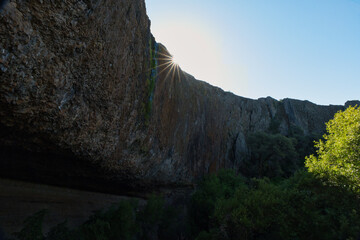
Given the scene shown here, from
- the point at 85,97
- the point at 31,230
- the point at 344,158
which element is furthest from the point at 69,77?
the point at 344,158

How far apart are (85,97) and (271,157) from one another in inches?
1442

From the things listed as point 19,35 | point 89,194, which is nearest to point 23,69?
point 19,35

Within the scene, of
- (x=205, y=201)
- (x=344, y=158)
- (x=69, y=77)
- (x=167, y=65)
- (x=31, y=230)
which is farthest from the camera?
(x=205, y=201)

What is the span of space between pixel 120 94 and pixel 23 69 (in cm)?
484

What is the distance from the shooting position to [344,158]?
39.1ft

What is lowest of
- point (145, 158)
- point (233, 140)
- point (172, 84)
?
point (145, 158)

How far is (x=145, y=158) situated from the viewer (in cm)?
1466

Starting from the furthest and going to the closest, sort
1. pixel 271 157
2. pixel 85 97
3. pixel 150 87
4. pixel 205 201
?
pixel 271 157 → pixel 205 201 → pixel 150 87 → pixel 85 97

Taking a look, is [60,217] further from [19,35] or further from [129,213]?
[19,35]

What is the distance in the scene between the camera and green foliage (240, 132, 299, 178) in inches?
1373

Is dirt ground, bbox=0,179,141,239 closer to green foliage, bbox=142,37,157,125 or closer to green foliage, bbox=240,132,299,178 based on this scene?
green foliage, bbox=142,37,157,125

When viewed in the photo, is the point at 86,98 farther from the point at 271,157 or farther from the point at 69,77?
the point at 271,157

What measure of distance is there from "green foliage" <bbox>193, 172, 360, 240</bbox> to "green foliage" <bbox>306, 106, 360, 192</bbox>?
577 mm

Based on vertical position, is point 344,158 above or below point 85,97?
above
